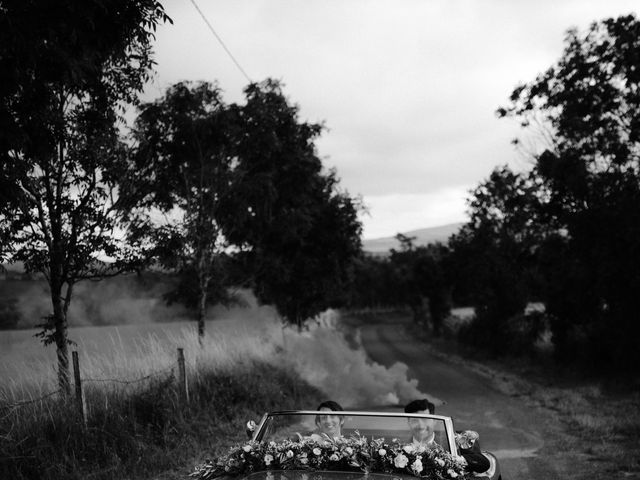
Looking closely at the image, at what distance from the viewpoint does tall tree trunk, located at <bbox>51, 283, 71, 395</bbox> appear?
866cm

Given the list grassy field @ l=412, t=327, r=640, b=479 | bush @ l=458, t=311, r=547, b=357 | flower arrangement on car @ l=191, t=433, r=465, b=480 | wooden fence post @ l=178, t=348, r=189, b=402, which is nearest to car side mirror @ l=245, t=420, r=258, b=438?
flower arrangement on car @ l=191, t=433, r=465, b=480

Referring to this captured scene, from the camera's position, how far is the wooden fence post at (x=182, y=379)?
10.2 meters

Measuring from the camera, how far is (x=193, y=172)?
13953 mm

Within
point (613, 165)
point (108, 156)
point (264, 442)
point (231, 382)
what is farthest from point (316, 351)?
point (264, 442)

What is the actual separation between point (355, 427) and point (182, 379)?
229 inches

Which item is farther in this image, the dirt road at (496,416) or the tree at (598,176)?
the tree at (598,176)

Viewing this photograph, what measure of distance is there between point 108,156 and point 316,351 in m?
12.4

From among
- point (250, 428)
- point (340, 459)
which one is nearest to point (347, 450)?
point (340, 459)

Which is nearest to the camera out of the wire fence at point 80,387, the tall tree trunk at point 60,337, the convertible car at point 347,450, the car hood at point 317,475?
the car hood at point 317,475

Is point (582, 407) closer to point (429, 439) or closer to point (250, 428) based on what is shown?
point (429, 439)

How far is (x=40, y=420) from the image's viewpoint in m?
7.73

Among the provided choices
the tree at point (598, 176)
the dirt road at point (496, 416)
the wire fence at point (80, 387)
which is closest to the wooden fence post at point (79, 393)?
the wire fence at point (80, 387)

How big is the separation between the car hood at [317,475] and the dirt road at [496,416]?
4220 millimetres

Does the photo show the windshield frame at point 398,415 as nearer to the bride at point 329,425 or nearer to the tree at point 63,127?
the bride at point 329,425
